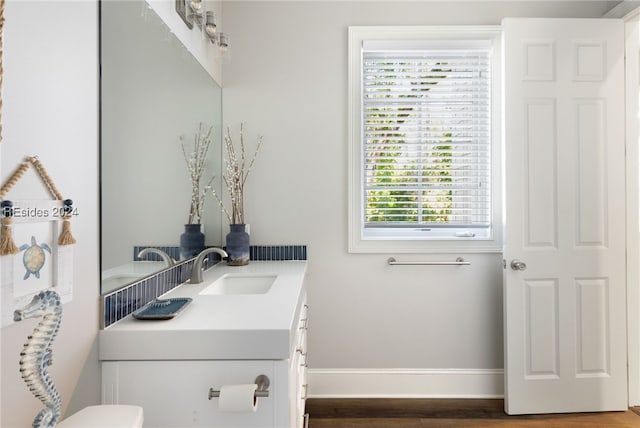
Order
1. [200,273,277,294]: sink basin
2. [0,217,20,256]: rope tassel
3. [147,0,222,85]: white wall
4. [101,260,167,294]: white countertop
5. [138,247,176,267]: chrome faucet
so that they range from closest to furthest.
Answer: [0,217,20,256]: rope tassel
[101,260,167,294]: white countertop
[138,247,176,267]: chrome faucet
[147,0,222,85]: white wall
[200,273,277,294]: sink basin

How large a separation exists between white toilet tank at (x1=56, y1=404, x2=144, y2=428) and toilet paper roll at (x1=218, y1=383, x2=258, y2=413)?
24cm

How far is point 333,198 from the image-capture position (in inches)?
105

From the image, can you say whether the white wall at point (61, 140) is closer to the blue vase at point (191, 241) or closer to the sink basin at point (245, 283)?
the blue vase at point (191, 241)

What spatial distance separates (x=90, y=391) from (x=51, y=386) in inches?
17.0

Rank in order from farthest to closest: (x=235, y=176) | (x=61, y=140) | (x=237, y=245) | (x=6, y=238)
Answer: (x=235, y=176), (x=237, y=245), (x=61, y=140), (x=6, y=238)

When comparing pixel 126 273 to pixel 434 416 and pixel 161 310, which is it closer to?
pixel 161 310

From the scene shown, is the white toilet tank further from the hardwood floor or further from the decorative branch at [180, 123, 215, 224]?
the hardwood floor

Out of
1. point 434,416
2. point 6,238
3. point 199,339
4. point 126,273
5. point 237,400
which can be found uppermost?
point 6,238

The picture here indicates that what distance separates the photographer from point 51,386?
765 millimetres

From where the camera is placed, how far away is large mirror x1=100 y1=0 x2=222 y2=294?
1.26m

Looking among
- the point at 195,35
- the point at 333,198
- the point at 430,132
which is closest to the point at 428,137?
the point at 430,132

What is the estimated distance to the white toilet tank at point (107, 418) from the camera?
0.85 metres

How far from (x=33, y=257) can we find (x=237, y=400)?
0.60m

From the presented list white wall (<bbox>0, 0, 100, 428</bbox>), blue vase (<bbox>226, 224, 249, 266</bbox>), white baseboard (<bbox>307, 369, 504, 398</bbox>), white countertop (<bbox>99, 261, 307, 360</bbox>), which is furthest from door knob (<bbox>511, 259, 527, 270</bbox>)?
white wall (<bbox>0, 0, 100, 428</bbox>)
